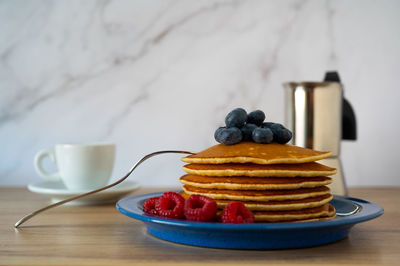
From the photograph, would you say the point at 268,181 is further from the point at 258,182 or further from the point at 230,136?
the point at 230,136

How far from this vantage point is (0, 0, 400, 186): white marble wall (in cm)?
160

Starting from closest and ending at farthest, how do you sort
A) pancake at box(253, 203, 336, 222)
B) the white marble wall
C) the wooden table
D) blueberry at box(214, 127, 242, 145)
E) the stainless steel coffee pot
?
the wooden table < pancake at box(253, 203, 336, 222) < blueberry at box(214, 127, 242, 145) < the stainless steel coffee pot < the white marble wall

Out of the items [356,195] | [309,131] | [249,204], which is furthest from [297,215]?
[356,195]

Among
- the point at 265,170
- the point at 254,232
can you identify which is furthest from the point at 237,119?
the point at 254,232

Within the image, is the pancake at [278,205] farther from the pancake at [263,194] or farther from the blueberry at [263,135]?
the blueberry at [263,135]

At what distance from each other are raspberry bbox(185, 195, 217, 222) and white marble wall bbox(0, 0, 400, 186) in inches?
35.9

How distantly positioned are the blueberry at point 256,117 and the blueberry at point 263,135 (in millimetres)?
54

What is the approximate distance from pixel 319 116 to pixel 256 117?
0.44 meters

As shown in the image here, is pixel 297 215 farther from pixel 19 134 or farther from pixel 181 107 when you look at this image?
pixel 19 134

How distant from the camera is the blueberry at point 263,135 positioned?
2.67ft

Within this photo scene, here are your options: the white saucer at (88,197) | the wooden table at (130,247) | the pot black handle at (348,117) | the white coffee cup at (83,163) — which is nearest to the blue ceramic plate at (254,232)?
the wooden table at (130,247)

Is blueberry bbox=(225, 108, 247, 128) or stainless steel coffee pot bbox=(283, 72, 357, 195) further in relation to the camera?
stainless steel coffee pot bbox=(283, 72, 357, 195)

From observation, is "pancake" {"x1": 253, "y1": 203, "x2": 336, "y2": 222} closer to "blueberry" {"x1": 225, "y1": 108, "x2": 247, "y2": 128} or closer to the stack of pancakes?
the stack of pancakes

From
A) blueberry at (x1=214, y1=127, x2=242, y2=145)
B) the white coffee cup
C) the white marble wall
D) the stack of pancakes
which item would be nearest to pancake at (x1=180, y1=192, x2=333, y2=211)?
the stack of pancakes
